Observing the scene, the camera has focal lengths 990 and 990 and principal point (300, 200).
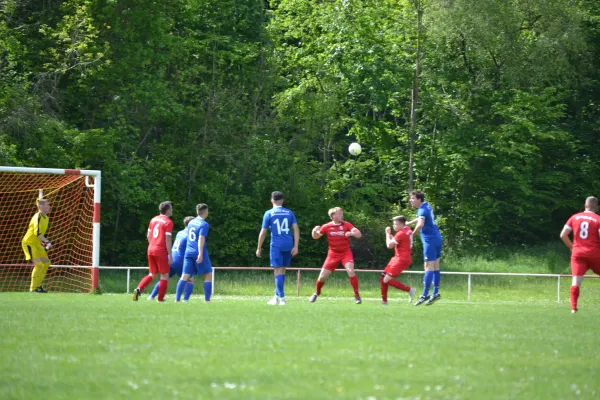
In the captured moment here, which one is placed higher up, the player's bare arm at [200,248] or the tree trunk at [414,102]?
the tree trunk at [414,102]

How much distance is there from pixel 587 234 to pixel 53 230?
701 inches

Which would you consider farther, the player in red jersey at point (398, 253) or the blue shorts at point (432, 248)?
the player in red jersey at point (398, 253)

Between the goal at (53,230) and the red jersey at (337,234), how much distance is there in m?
10.7

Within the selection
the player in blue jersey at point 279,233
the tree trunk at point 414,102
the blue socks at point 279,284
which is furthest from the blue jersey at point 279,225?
the tree trunk at point 414,102

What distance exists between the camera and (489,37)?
3916 centimetres

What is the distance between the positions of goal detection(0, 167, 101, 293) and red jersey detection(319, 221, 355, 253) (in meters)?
10.7

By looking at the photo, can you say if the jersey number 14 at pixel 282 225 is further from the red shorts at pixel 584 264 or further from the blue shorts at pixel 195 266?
the red shorts at pixel 584 264

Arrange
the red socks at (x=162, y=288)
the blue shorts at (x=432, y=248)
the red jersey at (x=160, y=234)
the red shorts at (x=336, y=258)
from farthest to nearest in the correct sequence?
the red shorts at (x=336, y=258), the blue shorts at (x=432, y=248), the red socks at (x=162, y=288), the red jersey at (x=160, y=234)

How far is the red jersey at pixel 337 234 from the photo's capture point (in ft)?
58.3

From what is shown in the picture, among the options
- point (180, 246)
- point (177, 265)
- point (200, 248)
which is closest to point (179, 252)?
point (180, 246)

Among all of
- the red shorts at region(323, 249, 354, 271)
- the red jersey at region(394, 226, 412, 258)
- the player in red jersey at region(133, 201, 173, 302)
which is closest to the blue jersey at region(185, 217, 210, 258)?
the player in red jersey at region(133, 201, 173, 302)

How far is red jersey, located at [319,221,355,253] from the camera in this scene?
17766mm

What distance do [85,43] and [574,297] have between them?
21913 millimetres

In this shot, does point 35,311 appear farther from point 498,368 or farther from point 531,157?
point 531,157
